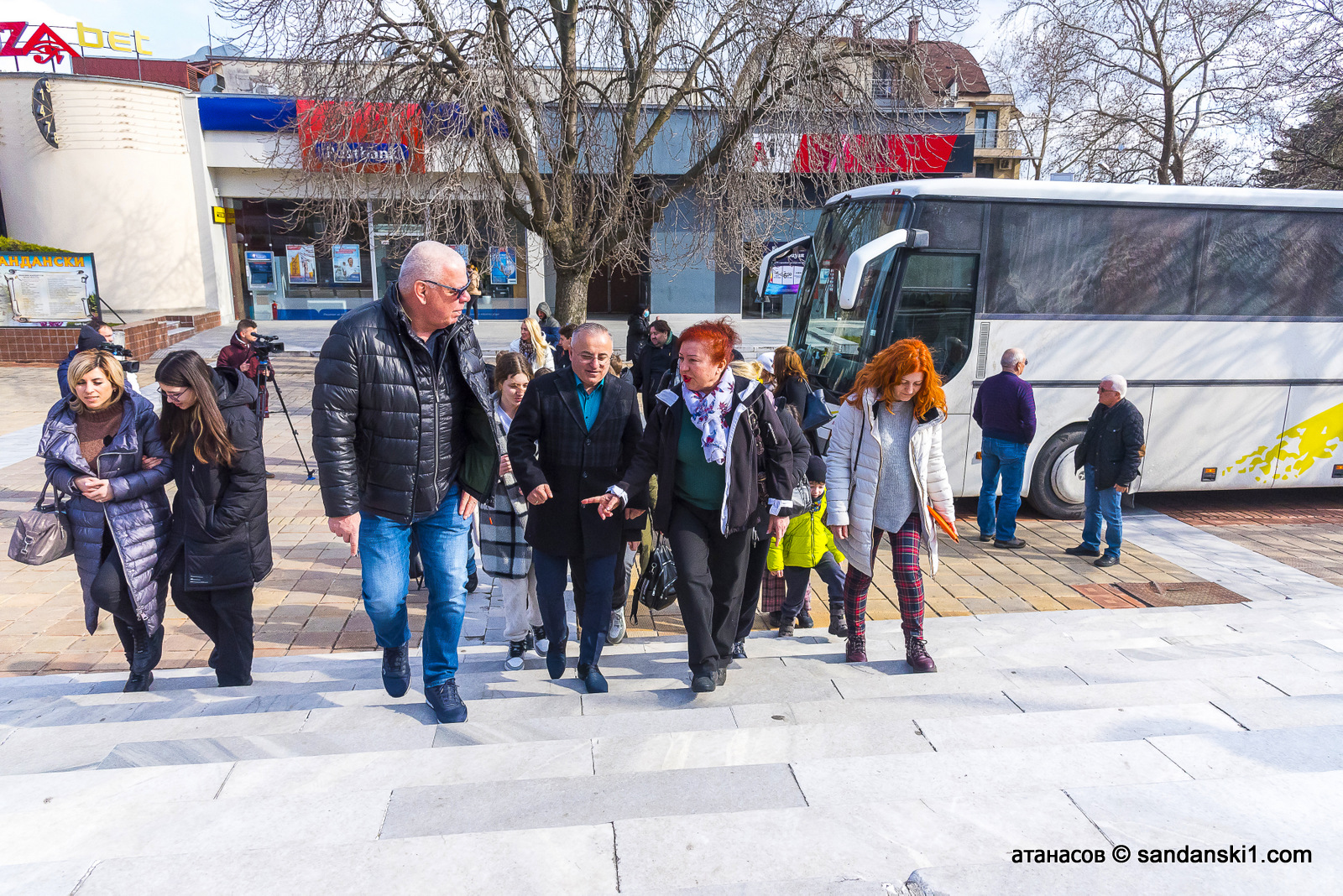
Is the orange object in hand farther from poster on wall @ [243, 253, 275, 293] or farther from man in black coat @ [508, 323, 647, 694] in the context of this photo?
poster on wall @ [243, 253, 275, 293]

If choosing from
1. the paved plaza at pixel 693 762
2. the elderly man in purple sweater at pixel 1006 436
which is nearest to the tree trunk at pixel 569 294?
the elderly man in purple sweater at pixel 1006 436

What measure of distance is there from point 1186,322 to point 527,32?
786 centimetres

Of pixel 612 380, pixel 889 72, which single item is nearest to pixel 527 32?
pixel 889 72

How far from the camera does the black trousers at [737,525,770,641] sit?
13.5 feet

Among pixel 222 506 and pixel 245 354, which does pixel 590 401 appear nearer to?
pixel 222 506

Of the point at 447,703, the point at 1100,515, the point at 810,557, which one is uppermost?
the point at 810,557

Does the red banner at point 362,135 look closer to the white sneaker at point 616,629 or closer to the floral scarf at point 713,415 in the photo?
the white sneaker at point 616,629

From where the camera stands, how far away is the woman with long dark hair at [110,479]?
3775mm

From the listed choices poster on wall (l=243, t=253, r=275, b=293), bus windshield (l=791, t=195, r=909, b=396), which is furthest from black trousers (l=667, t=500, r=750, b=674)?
poster on wall (l=243, t=253, r=275, b=293)

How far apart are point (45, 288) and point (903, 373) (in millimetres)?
17843

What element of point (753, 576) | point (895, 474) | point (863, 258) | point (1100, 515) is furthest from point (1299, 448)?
point (753, 576)

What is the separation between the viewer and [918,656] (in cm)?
420

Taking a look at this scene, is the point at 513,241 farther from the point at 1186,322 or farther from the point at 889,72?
the point at 1186,322

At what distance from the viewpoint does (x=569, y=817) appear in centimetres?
261
